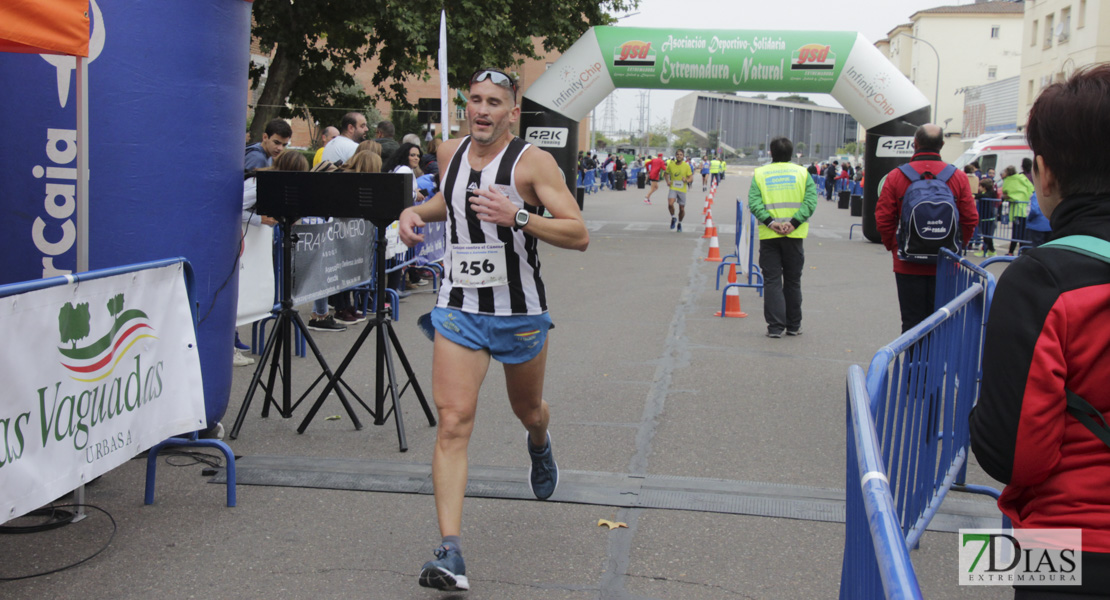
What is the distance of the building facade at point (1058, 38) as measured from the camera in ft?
137

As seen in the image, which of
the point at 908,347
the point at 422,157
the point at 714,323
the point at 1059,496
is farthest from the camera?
the point at 422,157

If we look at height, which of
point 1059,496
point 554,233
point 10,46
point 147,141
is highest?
point 10,46

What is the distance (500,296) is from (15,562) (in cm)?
221

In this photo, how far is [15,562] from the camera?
399cm

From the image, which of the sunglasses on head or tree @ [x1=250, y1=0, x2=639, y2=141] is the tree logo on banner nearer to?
the sunglasses on head

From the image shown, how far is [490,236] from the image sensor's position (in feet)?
13.2

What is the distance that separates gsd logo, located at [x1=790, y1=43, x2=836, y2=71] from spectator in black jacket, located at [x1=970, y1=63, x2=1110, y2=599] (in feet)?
56.7

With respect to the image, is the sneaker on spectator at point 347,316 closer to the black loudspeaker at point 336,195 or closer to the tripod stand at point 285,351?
the tripod stand at point 285,351

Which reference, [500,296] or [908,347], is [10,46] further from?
[908,347]

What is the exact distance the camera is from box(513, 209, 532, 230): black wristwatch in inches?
149

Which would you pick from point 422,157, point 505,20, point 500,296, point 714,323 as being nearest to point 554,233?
point 500,296

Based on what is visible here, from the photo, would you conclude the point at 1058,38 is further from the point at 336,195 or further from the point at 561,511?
the point at 561,511

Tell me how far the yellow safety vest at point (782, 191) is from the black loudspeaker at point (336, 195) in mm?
4543

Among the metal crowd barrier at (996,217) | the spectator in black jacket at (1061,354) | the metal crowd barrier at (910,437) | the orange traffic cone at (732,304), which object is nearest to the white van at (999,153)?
the metal crowd barrier at (996,217)
